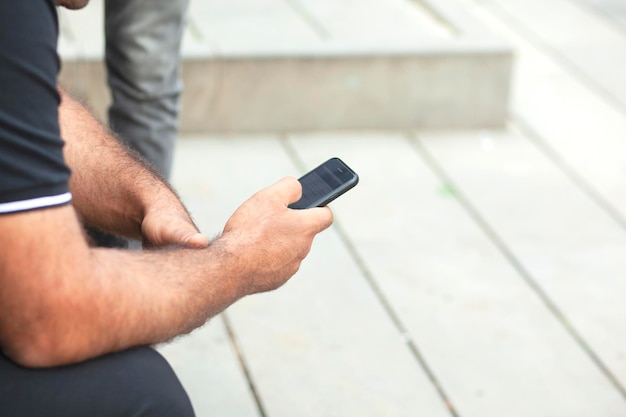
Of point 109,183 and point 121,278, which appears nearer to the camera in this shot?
point 121,278

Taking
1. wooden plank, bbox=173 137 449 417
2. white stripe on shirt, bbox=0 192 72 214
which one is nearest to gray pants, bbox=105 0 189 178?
wooden plank, bbox=173 137 449 417

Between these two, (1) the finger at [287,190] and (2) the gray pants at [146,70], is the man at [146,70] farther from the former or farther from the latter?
(1) the finger at [287,190]

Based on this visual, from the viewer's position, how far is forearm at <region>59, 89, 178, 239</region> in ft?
6.41

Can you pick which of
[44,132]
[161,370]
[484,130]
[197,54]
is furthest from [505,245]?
[44,132]

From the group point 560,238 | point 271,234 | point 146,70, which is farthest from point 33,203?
point 560,238

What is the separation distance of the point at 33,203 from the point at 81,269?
118 mm

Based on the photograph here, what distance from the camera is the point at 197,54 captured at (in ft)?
13.0

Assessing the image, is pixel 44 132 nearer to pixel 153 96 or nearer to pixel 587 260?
pixel 153 96

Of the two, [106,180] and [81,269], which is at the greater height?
[81,269]

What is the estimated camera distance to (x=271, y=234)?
1752 millimetres

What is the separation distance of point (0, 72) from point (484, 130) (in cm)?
305

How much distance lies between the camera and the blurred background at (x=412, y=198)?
2.74 meters

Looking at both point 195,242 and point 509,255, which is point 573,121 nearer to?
point 509,255

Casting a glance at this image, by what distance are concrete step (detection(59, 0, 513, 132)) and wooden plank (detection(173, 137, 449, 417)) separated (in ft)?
2.09
